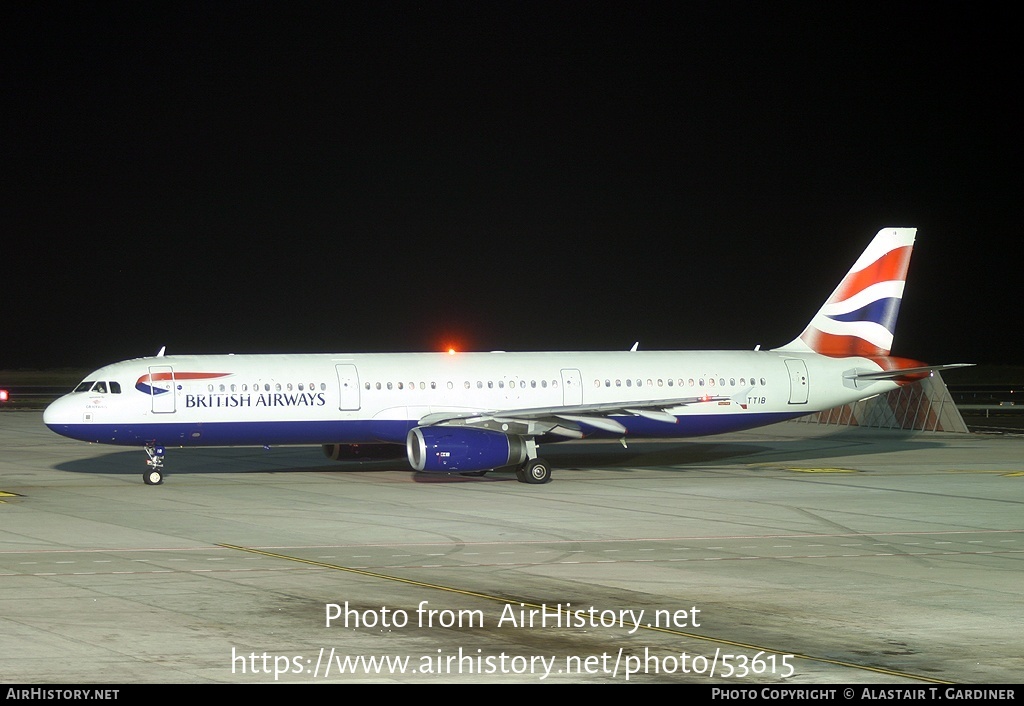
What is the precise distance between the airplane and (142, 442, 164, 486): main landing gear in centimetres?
4

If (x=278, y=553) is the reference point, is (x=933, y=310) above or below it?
above

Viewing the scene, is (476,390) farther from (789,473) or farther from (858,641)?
(858,641)

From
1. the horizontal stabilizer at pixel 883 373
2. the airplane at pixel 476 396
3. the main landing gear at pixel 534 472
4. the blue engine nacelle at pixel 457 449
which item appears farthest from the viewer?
the horizontal stabilizer at pixel 883 373

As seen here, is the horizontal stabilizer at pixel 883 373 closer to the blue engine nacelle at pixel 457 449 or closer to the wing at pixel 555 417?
the wing at pixel 555 417

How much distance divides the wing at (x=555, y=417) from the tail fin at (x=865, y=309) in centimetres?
757

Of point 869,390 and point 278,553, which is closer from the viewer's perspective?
point 278,553

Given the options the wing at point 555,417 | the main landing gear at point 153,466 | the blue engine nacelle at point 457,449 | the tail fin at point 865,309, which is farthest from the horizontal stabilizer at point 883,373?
the main landing gear at point 153,466

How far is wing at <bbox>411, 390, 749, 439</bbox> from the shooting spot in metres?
38.8

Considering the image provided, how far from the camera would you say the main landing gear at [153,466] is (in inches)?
1471

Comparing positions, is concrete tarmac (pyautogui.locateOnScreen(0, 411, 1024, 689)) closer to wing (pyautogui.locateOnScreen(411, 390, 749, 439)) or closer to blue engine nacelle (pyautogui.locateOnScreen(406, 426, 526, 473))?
blue engine nacelle (pyautogui.locateOnScreen(406, 426, 526, 473))

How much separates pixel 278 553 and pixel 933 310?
397 feet

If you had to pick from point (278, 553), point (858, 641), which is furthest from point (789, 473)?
point (858, 641)

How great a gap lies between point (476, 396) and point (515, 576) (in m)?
18.9
